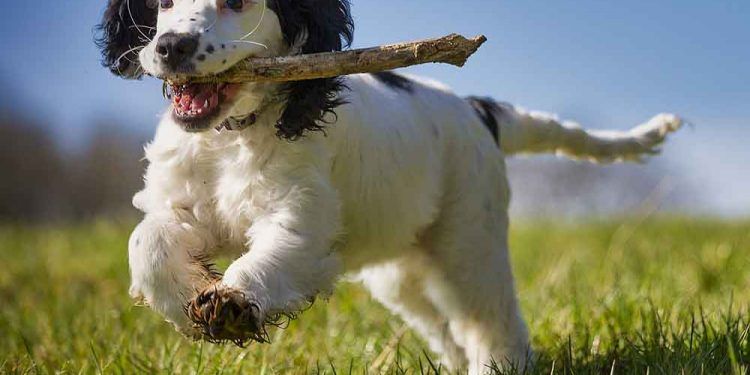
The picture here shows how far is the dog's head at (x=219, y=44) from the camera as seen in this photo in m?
3.41

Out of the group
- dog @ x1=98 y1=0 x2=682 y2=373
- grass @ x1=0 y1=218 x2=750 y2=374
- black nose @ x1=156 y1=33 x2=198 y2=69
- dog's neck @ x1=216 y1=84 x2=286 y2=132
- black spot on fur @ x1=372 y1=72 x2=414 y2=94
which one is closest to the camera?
black nose @ x1=156 y1=33 x2=198 y2=69

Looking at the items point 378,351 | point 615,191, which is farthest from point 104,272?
point 615,191

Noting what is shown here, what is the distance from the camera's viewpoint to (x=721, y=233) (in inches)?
381

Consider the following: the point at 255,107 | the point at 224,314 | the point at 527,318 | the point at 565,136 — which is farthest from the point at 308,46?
the point at 527,318

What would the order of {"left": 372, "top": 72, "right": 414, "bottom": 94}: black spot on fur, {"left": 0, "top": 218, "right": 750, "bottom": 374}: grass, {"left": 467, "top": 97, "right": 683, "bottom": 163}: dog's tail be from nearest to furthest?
{"left": 0, "top": 218, "right": 750, "bottom": 374}: grass
{"left": 372, "top": 72, "right": 414, "bottom": 94}: black spot on fur
{"left": 467, "top": 97, "right": 683, "bottom": 163}: dog's tail

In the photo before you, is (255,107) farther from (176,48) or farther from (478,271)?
(478,271)

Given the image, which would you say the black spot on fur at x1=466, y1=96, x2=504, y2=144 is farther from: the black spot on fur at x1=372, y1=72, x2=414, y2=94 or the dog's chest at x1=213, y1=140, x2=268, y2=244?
the dog's chest at x1=213, y1=140, x2=268, y2=244

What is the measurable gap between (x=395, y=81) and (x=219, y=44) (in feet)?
4.76

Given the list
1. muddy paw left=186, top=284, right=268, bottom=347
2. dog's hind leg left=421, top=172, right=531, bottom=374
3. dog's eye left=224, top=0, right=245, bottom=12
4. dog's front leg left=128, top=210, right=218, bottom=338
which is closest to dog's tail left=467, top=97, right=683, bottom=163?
dog's hind leg left=421, top=172, right=531, bottom=374

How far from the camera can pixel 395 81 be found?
4.75m

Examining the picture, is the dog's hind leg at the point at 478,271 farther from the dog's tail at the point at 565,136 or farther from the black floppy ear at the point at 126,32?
the black floppy ear at the point at 126,32

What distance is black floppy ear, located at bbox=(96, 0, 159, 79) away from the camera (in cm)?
394

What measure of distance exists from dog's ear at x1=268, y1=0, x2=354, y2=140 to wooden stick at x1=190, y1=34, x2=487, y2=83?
163 mm

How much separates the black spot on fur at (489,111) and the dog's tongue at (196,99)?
1.85 meters
